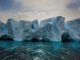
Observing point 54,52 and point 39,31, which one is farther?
point 39,31

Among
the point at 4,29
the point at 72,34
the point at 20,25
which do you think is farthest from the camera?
the point at 4,29

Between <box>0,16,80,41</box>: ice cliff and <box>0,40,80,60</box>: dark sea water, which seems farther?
<box>0,16,80,41</box>: ice cliff

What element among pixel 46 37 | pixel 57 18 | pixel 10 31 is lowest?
pixel 46 37

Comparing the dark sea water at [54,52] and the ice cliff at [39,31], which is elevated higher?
the ice cliff at [39,31]

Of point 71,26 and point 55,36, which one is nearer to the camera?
point 55,36

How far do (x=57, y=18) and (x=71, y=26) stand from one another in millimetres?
6910

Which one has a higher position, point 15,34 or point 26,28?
point 26,28

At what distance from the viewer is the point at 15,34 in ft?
51.6

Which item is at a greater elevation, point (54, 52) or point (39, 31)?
point (39, 31)

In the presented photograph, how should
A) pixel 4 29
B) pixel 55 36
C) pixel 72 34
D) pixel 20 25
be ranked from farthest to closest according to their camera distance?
pixel 4 29 < pixel 72 34 < pixel 20 25 < pixel 55 36

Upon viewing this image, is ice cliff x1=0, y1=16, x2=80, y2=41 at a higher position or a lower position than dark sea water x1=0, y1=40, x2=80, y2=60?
higher

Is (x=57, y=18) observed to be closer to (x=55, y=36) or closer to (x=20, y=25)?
(x=55, y=36)

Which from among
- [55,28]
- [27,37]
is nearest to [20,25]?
[27,37]

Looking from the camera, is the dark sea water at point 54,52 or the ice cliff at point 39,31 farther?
the ice cliff at point 39,31
